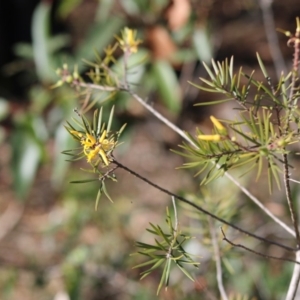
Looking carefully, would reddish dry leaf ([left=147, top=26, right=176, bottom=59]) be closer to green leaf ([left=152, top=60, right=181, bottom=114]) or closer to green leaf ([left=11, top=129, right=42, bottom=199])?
green leaf ([left=152, top=60, right=181, bottom=114])

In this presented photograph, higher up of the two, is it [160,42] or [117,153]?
[160,42]

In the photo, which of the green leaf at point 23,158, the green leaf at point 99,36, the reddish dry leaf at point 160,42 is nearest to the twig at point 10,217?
the green leaf at point 23,158

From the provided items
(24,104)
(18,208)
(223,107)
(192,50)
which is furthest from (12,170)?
(223,107)

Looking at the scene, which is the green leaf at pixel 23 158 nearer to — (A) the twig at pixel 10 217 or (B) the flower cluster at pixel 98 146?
(A) the twig at pixel 10 217

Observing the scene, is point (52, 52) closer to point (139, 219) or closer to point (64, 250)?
point (64, 250)

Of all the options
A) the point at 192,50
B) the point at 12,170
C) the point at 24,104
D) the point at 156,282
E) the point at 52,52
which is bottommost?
the point at 156,282

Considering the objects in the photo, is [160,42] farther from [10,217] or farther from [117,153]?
[10,217]

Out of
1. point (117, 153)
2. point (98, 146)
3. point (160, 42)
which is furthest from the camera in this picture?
point (117, 153)

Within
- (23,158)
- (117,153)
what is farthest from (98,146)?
(117,153)
